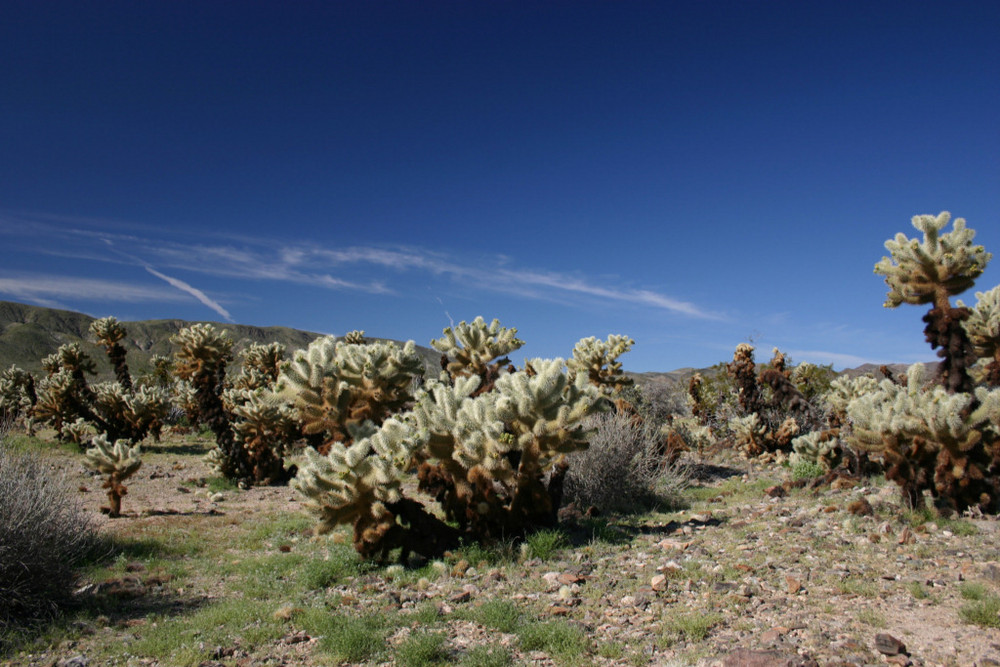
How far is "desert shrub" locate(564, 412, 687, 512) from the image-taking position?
29.3 ft

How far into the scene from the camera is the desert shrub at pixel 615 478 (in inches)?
351

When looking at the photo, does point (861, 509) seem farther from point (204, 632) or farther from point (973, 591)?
point (204, 632)

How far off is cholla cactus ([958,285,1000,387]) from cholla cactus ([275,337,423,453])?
33.4 feet

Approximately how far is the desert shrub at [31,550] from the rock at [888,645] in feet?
20.7

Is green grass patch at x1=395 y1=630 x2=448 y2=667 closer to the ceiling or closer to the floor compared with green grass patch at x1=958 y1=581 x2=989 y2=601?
closer to the floor

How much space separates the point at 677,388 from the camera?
26188 millimetres

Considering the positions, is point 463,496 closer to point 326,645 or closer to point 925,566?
point 326,645

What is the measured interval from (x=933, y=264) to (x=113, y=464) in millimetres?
12778

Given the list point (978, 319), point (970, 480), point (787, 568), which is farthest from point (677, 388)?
point (787, 568)

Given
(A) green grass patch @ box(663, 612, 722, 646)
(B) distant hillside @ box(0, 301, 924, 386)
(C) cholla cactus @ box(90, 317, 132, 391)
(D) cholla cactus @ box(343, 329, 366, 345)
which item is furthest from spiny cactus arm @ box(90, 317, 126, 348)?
(B) distant hillside @ box(0, 301, 924, 386)

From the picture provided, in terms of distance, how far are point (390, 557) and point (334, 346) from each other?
3757 mm

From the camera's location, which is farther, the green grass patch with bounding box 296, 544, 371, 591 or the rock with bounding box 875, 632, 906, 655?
the green grass patch with bounding box 296, 544, 371, 591

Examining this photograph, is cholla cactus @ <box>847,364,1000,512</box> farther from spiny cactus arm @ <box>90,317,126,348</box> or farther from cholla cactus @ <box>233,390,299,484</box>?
spiny cactus arm @ <box>90,317,126,348</box>

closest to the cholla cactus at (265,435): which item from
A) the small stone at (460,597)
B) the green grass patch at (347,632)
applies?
the green grass patch at (347,632)
